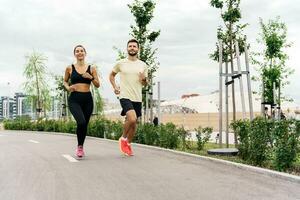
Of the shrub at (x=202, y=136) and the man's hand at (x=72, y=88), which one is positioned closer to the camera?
the man's hand at (x=72, y=88)

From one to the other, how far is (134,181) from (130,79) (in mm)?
3279

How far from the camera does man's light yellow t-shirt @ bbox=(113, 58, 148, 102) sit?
911cm

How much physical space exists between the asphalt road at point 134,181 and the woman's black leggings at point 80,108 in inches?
23.8

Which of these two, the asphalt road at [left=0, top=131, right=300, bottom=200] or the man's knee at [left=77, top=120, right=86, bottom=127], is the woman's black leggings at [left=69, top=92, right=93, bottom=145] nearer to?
the man's knee at [left=77, top=120, right=86, bottom=127]

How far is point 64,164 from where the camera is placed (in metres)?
7.99

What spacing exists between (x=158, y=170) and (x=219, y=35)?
9.58m

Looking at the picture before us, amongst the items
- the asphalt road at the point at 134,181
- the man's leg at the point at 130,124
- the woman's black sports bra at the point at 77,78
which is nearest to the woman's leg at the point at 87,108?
the woman's black sports bra at the point at 77,78

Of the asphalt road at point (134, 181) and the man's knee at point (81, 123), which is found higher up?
the man's knee at point (81, 123)

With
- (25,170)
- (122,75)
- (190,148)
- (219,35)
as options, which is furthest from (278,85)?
(25,170)

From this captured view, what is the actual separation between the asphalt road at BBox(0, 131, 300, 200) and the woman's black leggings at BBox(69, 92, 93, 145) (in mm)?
603

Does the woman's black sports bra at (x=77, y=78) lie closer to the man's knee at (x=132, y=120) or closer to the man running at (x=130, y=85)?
the man running at (x=130, y=85)

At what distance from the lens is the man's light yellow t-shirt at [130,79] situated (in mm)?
9109

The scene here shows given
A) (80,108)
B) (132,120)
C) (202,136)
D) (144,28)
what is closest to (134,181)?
(132,120)

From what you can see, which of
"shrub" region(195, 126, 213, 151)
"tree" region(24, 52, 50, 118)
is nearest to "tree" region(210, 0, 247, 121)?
"shrub" region(195, 126, 213, 151)
